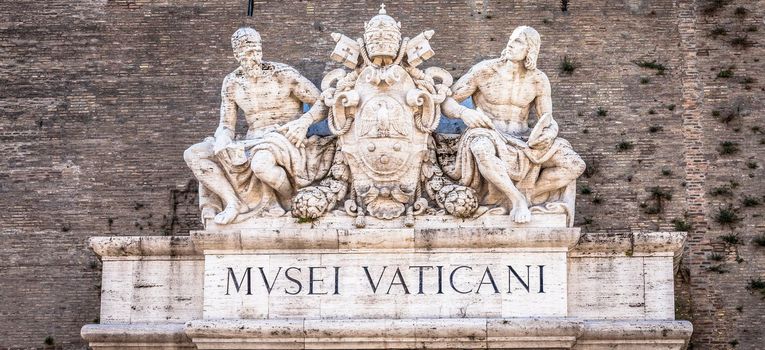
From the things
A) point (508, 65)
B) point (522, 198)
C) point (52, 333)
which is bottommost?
point (52, 333)

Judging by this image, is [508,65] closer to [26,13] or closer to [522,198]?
[522,198]

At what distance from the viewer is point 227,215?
1820 centimetres

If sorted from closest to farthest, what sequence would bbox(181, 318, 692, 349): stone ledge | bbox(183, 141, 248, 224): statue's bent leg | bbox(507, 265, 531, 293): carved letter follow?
bbox(181, 318, 692, 349): stone ledge, bbox(507, 265, 531, 293): carved letter, bbox(183, 141, 248, 224): statue's bent leg

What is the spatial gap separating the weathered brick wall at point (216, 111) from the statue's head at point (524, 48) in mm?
3205

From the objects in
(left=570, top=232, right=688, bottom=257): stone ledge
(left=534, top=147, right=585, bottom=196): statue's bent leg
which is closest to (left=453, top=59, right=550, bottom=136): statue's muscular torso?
(left=534, top=147, right=585, bottom=196): statue's bent leg

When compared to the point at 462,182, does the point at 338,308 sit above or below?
below

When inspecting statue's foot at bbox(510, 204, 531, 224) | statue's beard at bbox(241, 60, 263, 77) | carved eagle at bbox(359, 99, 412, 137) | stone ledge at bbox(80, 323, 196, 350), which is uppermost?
statue's beard at bbox(241, 60, 263, 77)

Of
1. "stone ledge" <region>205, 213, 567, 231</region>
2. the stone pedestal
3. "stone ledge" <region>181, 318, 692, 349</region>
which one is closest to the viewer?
"stone ledge" <region>181, 318, 692, 349</region>

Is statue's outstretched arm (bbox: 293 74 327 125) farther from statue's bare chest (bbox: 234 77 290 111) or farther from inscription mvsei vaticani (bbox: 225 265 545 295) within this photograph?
inscription mvsei vaticani (bbox: 225 265 545 295)

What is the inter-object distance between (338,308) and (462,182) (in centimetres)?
168

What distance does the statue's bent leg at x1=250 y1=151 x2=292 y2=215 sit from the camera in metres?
18.2

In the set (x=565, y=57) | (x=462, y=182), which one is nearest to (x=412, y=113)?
(x=462, y=182)

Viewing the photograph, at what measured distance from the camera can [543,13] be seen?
876 inches

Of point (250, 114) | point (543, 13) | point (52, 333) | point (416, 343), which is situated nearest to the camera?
point (416, 343)
